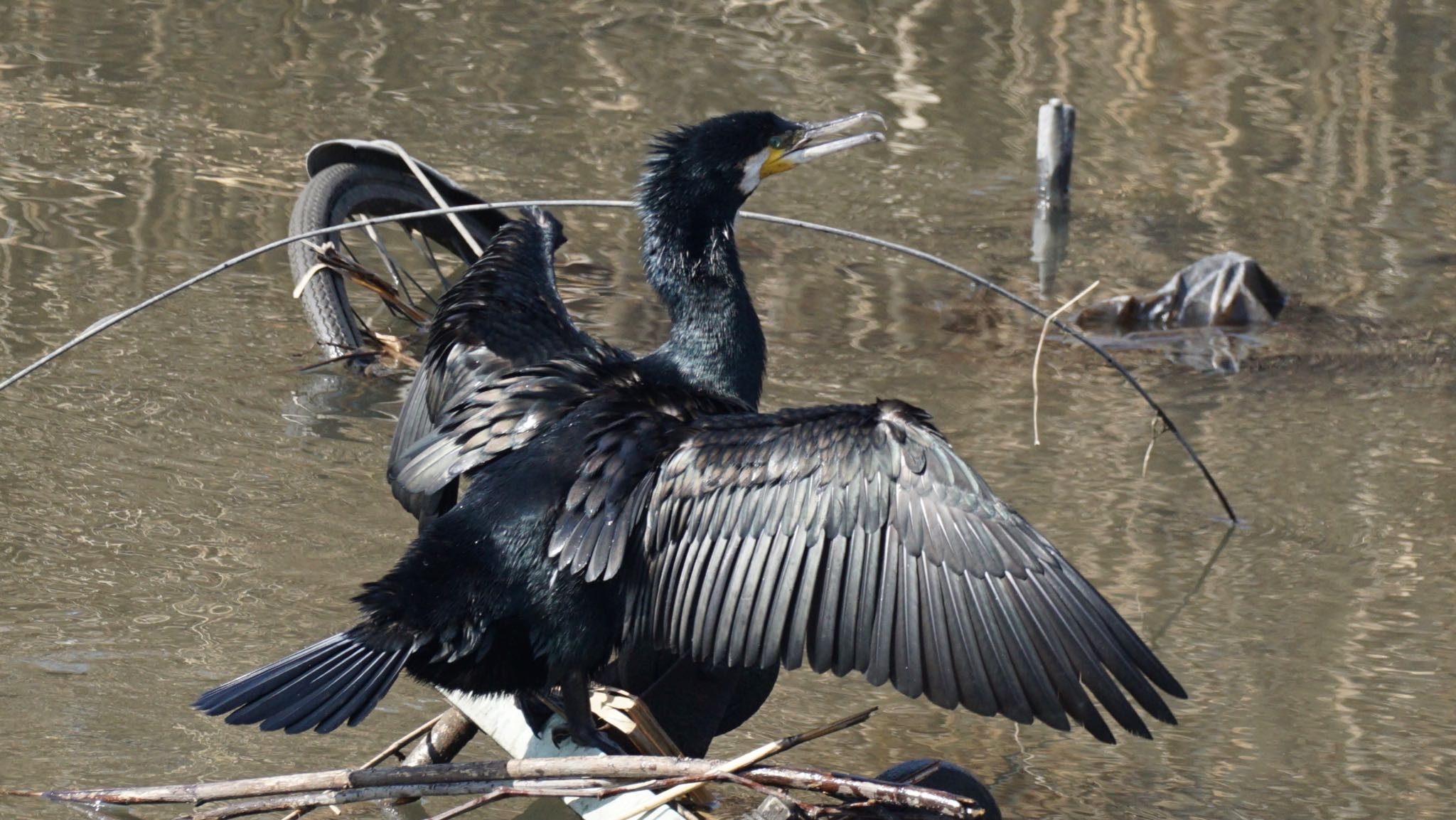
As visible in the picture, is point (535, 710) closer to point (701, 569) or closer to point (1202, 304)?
point (701, 569)

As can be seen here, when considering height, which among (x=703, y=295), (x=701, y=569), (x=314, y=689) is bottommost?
(x=314, y=689)

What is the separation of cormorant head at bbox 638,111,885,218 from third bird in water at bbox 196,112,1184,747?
1.50 feet

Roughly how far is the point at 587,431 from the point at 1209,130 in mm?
6800

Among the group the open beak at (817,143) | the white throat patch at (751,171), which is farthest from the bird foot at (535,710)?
the open beak at (817,143)

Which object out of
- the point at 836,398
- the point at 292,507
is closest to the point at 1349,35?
the point at 836,398

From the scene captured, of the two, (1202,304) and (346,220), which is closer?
(346,220)

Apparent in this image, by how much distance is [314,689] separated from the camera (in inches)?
109

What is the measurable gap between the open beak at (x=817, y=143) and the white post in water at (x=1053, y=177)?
11.7ft

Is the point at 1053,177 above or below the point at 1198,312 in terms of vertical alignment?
above

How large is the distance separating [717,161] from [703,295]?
0.31 meters

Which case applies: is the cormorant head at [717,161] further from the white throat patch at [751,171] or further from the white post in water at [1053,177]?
the white post in water at [1053,177]

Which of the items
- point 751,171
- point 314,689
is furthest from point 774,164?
point 314,689

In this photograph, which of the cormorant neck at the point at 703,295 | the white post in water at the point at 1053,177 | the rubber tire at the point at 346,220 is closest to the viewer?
the cormorant neck at the point at 703,295

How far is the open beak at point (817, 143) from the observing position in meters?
3.81
